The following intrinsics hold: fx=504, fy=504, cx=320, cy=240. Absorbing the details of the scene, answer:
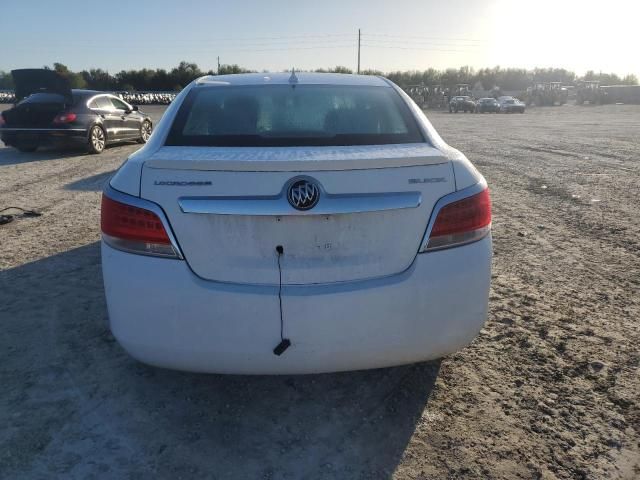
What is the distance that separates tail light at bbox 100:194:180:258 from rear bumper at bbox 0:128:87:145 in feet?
34.9

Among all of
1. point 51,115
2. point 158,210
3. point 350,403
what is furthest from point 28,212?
point 51,115

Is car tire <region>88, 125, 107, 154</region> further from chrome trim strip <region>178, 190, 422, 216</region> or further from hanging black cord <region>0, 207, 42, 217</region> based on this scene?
chrome trim strip <region>178, 190, 422, 216</region>

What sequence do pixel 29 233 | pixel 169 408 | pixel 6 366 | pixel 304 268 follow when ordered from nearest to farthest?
1. pixel 304 268
2. pixel 169 408
3. pixel 6 366
4. pixel 29 233

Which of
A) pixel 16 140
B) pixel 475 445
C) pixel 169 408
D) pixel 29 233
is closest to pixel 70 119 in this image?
pixel 16 140

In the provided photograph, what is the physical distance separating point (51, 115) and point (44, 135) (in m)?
0.48

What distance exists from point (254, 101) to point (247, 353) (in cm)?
154

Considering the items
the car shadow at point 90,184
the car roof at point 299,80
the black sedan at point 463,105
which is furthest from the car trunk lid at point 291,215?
the black sedan at point 463,105

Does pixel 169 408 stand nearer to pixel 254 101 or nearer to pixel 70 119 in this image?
pixel 254 101

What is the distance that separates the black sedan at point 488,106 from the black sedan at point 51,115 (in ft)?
143

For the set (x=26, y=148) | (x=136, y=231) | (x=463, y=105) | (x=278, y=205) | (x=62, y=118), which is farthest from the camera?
(x=463, y=105)

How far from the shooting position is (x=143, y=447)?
7.41 ft

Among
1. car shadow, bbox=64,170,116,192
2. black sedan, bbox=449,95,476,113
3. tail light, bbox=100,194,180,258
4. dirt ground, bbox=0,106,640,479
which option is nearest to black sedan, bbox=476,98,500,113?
black sedan, bbox=449,95,476,113

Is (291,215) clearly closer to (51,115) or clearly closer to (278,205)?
(278,205)

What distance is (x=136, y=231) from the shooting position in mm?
2150
